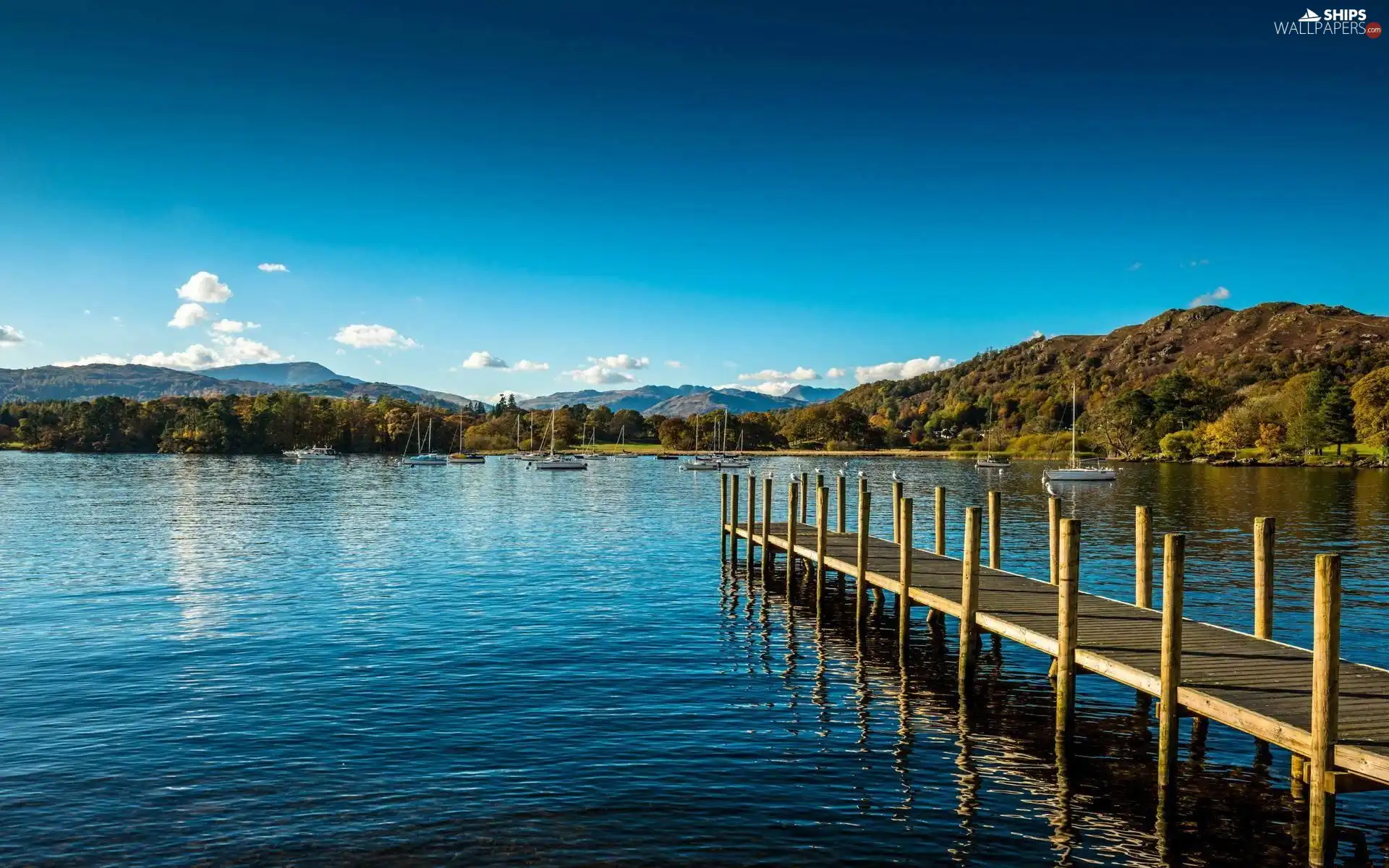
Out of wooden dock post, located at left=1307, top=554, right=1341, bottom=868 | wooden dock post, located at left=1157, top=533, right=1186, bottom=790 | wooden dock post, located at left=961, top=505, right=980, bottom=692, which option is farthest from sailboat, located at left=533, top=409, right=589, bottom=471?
wooden dock post, located at left=1307, top=554, right=1341, bottom=868

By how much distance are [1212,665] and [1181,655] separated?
734 millimetres

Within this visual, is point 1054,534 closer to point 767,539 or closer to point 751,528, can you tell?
point 767,539

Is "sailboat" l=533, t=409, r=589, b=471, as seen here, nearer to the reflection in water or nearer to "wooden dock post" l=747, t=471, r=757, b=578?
"wooden dock post" l=747, t=471, r=757, b=578

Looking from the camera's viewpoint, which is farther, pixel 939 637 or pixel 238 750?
pixel 939 637

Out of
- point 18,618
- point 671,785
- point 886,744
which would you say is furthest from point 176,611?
point 886,744

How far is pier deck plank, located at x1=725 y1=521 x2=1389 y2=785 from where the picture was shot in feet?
41.7

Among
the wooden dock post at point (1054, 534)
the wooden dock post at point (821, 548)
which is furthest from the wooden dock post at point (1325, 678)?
the wooden dock post at point (821, 548)

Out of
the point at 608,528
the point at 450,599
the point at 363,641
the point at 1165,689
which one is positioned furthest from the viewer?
the point at 608,528

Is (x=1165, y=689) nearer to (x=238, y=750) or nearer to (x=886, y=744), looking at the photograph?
(x=886, y=744)

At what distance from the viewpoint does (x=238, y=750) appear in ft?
53.6

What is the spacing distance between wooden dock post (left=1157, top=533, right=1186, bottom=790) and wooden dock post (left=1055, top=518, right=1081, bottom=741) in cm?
175

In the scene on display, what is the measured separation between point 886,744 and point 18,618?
84.5 feet

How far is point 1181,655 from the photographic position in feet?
55.2

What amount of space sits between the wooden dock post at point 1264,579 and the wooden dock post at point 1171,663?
520cm
